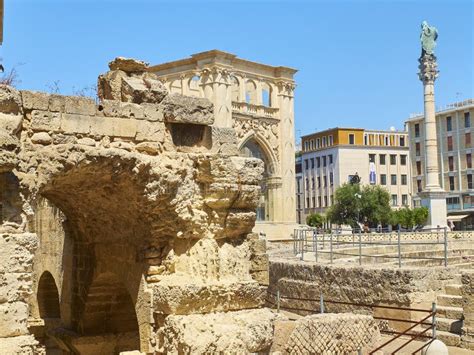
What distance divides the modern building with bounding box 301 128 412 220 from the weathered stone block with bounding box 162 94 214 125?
54.3 meters

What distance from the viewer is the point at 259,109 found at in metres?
35.3

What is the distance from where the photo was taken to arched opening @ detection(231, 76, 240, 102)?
35.2 meters

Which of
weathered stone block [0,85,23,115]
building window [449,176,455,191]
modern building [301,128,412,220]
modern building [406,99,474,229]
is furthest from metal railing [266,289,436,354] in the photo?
modern building [301,128,412,220]

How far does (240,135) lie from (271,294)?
20547 millimetres

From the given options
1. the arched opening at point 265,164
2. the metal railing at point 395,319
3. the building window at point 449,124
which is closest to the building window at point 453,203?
the building window at point 449,124

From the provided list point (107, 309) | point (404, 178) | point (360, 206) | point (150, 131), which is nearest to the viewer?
point (150, 131)

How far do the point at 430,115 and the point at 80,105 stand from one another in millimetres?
29659

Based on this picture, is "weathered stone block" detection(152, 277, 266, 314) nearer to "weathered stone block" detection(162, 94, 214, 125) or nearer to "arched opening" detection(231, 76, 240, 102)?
"weathered stone block" detection(162, 94, 214, 125)

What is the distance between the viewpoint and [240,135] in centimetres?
3425

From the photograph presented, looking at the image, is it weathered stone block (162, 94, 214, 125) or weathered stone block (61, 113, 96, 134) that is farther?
weathered stone block (162, 94, 214, 125)

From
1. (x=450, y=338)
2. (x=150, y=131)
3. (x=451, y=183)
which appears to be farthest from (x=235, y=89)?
(x=150, y=131)

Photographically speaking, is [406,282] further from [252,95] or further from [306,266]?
[252,95]

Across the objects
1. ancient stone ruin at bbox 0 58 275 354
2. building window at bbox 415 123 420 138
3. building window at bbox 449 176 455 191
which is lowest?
ancient stone ruin at bbox 0 58 275 354

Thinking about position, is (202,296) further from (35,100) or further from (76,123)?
(35,100)
